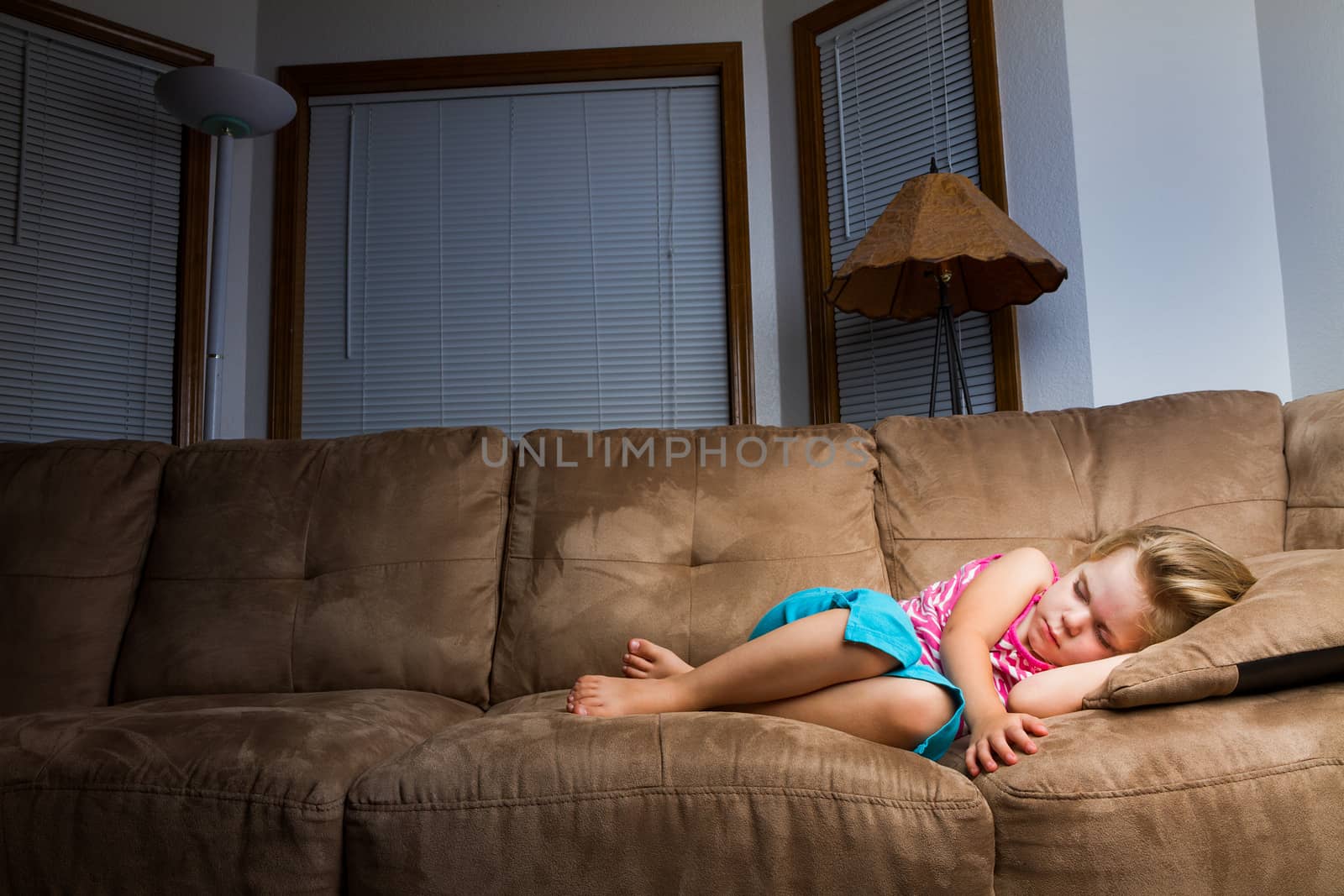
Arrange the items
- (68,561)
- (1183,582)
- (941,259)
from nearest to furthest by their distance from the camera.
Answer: (1183,582) → (68,561) → (941,259)

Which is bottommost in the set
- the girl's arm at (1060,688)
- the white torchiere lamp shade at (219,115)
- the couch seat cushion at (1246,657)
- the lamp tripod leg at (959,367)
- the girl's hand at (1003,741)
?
the girl's hand at (1003,741)

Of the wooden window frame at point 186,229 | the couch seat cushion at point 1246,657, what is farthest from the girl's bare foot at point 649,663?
the wooden window frame at point 186,229

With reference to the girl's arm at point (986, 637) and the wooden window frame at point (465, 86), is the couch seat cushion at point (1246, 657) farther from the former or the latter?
the wooden window frame at point (465, 86)

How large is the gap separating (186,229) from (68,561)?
187 cm

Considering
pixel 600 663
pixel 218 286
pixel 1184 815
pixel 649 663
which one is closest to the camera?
pixel 1184 815

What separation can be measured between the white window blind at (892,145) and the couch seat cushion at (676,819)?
189 cm

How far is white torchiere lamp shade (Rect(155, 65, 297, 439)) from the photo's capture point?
2553 millimetres

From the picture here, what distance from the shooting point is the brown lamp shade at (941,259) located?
2.29 metres

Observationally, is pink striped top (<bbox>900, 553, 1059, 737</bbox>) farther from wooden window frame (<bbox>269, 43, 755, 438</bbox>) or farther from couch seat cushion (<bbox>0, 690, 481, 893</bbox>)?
wooden window frame (<bbox>269, 43, 755, 438</bbox>)

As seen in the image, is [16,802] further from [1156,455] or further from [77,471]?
[1156,455]

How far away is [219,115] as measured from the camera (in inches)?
105

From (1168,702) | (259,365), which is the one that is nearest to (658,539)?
(1168,702)

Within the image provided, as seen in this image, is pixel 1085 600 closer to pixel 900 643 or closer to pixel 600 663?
pixel 900 643

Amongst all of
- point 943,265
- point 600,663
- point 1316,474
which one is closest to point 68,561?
point 600,663
